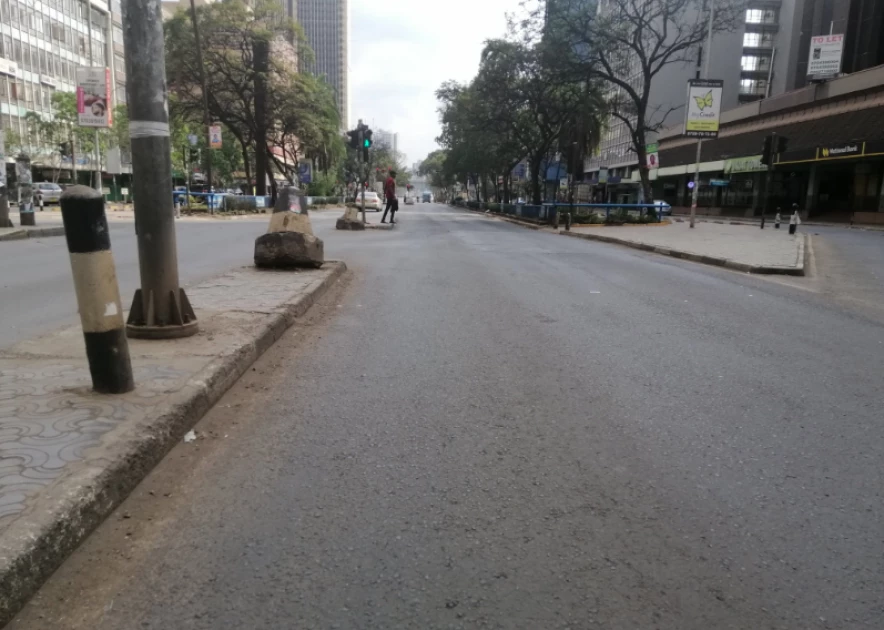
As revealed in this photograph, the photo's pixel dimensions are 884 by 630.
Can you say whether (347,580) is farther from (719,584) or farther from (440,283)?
(440,283)

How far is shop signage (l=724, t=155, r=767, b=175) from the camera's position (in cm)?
4316

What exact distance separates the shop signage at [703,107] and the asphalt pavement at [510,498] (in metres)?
22.0

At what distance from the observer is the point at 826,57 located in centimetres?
4062

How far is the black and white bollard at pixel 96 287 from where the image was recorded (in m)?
3.49

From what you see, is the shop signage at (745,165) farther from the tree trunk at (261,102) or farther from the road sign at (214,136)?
the road sign at (214,136)

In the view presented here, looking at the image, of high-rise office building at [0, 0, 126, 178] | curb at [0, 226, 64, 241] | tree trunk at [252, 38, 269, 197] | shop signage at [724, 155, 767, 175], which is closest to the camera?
curb at [0, 226, 64, 241]

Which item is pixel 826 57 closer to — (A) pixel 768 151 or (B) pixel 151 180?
(A) pixel 768 151

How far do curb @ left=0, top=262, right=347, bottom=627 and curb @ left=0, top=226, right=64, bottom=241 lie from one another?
52.1 feet

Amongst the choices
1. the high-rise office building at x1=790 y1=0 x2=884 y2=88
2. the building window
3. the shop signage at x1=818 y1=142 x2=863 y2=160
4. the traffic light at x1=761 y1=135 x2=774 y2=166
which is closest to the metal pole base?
the traffic light at x1=761 y1=135 x2=774 y2=166

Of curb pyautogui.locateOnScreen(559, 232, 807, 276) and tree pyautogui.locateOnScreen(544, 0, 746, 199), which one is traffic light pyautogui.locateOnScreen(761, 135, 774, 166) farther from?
curb pyautogui.locateOnScreen(559, 232, 807, 276)

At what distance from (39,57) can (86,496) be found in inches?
2794

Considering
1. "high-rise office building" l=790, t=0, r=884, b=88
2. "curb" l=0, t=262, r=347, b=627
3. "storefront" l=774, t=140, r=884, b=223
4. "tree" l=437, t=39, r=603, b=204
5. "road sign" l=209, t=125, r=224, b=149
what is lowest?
"curb" l=0, t=262, r=347, b=627

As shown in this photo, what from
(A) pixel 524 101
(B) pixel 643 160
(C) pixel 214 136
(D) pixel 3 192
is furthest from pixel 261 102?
(D) pixel 3 192

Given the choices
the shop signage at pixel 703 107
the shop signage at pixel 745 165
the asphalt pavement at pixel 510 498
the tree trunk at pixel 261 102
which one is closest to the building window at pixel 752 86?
the shop signage at pixel 745 165
